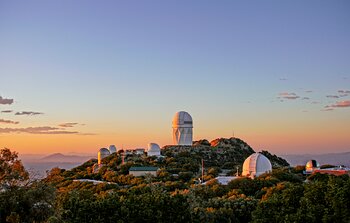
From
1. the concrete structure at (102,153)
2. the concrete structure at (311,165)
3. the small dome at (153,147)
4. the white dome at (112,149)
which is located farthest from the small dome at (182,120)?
the concrete structure at (311,165)

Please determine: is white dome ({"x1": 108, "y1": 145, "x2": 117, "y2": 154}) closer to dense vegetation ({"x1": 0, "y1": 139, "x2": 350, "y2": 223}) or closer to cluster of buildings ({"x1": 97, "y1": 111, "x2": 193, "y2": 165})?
cluster of buildings ({"x1": 97, "y1": 111, "x2": 193, "y2": 165})

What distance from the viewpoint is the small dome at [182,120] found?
74.2 meters

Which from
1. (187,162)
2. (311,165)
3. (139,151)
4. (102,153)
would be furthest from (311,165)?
(102,153)

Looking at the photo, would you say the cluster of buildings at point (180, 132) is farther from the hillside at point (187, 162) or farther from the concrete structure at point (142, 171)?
the concrete structure at point (142, 171)

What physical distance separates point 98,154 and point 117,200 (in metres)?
58.9

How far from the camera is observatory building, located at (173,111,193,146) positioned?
74250mm

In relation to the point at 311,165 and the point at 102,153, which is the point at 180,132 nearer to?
the point at 102,153

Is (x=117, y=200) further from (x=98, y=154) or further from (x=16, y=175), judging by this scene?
(x=98, y=154)

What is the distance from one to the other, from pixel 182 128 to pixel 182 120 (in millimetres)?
1418

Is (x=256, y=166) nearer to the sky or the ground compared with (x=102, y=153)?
nearer to the ground

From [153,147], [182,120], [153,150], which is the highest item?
[182,120]

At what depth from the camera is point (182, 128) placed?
74.2m

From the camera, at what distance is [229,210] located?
23328 mm

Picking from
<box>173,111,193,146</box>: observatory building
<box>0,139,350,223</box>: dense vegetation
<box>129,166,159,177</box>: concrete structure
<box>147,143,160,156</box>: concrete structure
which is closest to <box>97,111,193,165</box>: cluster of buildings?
<box>173,111,193,146</box>: observatory building
